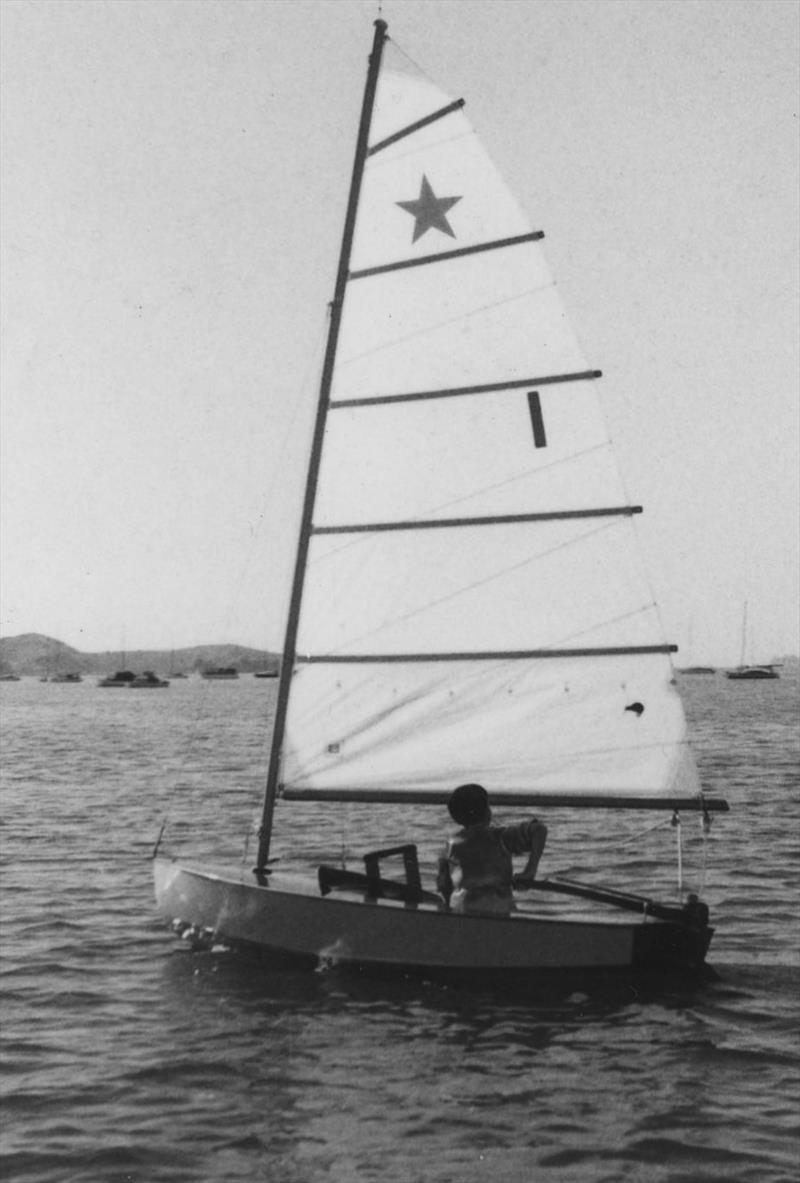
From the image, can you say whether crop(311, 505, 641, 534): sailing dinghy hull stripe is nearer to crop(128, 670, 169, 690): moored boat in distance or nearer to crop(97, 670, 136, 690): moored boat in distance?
crop(128, 670, 169, 690): moored boat in distance

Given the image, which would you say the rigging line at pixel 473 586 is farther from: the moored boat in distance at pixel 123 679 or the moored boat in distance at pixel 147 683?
the moored boat in distance at pixel 123 679

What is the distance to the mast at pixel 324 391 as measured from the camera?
13531 millimetres

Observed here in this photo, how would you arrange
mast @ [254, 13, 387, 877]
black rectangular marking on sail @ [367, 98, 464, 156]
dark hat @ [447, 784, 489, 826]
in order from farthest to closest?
mast @ [254, 13, 387, 877] < black rectangular marking on sail @ [367, 98, 464, 156] < dark hat @ [447, 784, 489, 826]

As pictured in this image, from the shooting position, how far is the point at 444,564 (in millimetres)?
13297

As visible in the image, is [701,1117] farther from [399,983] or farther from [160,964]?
[160,964]

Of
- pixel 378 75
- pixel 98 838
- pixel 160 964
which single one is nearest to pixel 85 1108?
pixel 160 964

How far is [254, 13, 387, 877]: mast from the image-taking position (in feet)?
44.4

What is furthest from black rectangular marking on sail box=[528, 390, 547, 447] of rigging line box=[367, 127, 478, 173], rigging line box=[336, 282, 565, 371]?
rigging line box=[367, 127, 478, 173]

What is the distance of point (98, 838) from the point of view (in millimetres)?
24125

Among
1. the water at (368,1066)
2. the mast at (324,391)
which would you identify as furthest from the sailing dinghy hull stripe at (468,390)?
the water at (368,1066)

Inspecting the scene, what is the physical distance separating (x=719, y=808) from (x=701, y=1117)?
4006 millimetres

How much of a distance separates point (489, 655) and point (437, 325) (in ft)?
12.5

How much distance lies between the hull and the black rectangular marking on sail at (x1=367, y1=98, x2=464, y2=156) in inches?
337

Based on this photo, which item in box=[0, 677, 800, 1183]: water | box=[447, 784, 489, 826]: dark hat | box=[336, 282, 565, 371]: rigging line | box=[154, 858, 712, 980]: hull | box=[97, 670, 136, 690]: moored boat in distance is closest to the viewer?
box=[0, 677, 800, 1183]: water
